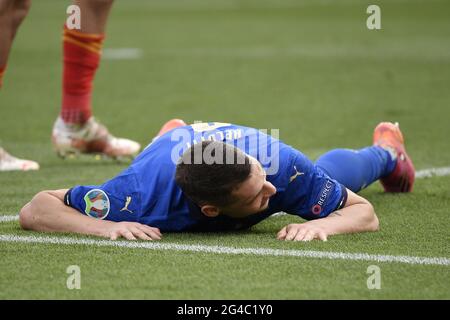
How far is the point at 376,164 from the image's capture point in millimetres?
4957

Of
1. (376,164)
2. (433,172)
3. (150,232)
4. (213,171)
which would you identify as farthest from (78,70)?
(213,171)

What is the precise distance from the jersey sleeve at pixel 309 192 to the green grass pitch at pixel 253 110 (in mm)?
157

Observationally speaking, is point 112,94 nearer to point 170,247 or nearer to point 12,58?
point 12,58

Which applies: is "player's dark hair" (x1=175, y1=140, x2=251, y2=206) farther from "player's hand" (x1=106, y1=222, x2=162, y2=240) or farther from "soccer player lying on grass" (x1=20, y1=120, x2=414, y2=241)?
"player's hand" (x1=106, y1=222, x2=162, y2=240)

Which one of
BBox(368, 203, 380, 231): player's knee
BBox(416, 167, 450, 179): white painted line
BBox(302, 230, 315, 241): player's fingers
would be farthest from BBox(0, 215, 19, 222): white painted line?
BBox(416, 167, 450, 179): white painted line

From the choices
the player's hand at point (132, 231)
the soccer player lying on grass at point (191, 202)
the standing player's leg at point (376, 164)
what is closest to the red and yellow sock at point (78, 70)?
the standing player's leg at point (376, 164)

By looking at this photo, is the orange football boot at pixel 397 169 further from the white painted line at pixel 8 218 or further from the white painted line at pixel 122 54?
the white painted line at pixel 122 54

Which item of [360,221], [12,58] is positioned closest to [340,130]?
[360,221]

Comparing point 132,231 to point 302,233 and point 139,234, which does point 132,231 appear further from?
point 302,233

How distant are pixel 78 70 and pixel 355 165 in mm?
1967

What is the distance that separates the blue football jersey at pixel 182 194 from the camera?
3.99 m

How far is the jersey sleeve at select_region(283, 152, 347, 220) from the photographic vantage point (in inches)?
159

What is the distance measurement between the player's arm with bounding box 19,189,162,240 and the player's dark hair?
34cm

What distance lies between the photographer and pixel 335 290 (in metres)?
3.29
